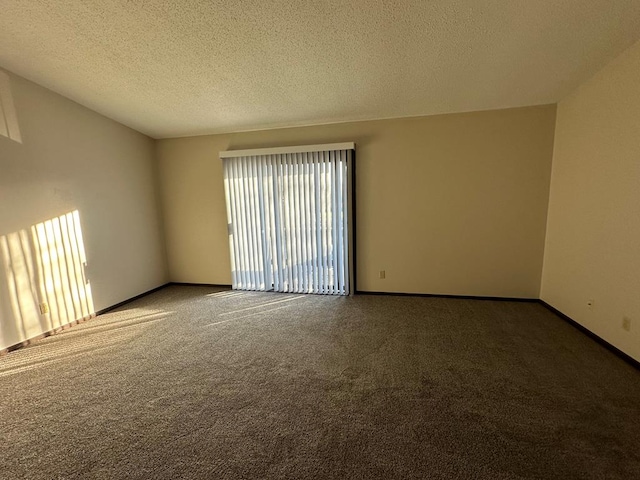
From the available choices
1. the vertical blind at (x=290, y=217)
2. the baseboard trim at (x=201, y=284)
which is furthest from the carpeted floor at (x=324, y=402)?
the baseboard trim at (x=201, y=284)

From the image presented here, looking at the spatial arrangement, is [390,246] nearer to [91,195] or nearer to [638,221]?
[638,221]

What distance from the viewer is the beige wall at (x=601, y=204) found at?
2070mm

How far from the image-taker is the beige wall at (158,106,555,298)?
3.22 m

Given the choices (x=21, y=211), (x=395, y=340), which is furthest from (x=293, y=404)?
(x=21, y=211)

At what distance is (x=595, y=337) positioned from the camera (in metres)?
2.43

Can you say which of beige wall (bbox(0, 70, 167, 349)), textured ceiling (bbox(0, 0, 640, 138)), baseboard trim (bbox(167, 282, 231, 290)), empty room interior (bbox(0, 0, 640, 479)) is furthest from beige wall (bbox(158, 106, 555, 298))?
baseboard trim (bbox(167, 282, 231, 290))

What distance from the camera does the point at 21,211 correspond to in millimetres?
2596

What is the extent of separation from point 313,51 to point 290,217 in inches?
81.6

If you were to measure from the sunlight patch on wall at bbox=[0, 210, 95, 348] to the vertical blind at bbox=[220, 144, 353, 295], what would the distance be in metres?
1.82

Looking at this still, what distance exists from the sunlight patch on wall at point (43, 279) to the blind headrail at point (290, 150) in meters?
2.02

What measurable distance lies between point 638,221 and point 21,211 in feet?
17.7

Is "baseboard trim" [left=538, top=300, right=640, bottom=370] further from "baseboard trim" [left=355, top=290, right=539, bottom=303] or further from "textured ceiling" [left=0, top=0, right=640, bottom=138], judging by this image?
"textured ceiling" [left=0, top=0, right=640, bottom=138]

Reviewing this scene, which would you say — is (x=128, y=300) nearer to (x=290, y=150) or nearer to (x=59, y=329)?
(x=59, y=329)

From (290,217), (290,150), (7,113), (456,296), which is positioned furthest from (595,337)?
(7,113)
